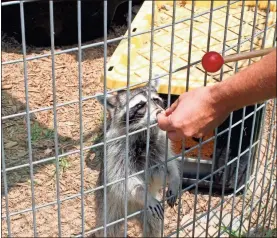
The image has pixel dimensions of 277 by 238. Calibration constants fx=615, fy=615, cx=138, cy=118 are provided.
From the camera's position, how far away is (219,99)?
6.86ft

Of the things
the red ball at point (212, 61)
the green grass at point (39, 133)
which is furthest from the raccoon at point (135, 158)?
the red ball at point (212, 61)

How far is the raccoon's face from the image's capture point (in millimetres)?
3604

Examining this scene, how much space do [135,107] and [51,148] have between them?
1225 mm

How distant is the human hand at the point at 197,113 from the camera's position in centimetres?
212

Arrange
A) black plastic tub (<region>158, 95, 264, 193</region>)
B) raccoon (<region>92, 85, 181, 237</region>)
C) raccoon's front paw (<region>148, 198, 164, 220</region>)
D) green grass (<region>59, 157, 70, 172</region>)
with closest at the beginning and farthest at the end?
1. raccoon's front paw (<region>148, 198, 164, 220</region>)
2. raccoon (<region>92, 85, 181, 237</region>)
3. black plastic tub (<region>158, 95, 264, 193</region>)
4. green grass (<region>59, 157, 70, 172</region>)

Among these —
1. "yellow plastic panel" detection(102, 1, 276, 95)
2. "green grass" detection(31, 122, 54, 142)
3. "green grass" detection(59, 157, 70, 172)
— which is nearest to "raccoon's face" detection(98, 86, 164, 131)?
"yellow plastic panel" detection(102, 1, 276, 95)

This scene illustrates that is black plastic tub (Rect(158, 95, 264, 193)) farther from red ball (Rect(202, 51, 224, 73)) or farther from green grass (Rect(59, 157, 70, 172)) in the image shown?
red ball (Rect(202, 51, 224, 73))

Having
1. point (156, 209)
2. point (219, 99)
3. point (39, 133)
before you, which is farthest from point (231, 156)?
point (219, 99)

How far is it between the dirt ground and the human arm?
139cm

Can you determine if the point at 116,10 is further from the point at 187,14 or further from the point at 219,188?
the point at 219,188

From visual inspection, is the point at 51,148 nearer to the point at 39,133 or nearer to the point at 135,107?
A: the point at 39,133

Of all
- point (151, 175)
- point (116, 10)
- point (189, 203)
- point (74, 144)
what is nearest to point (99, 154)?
point (74, 144)

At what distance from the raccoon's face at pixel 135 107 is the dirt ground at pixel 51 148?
0.55 metres

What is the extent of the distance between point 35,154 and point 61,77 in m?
1.02
